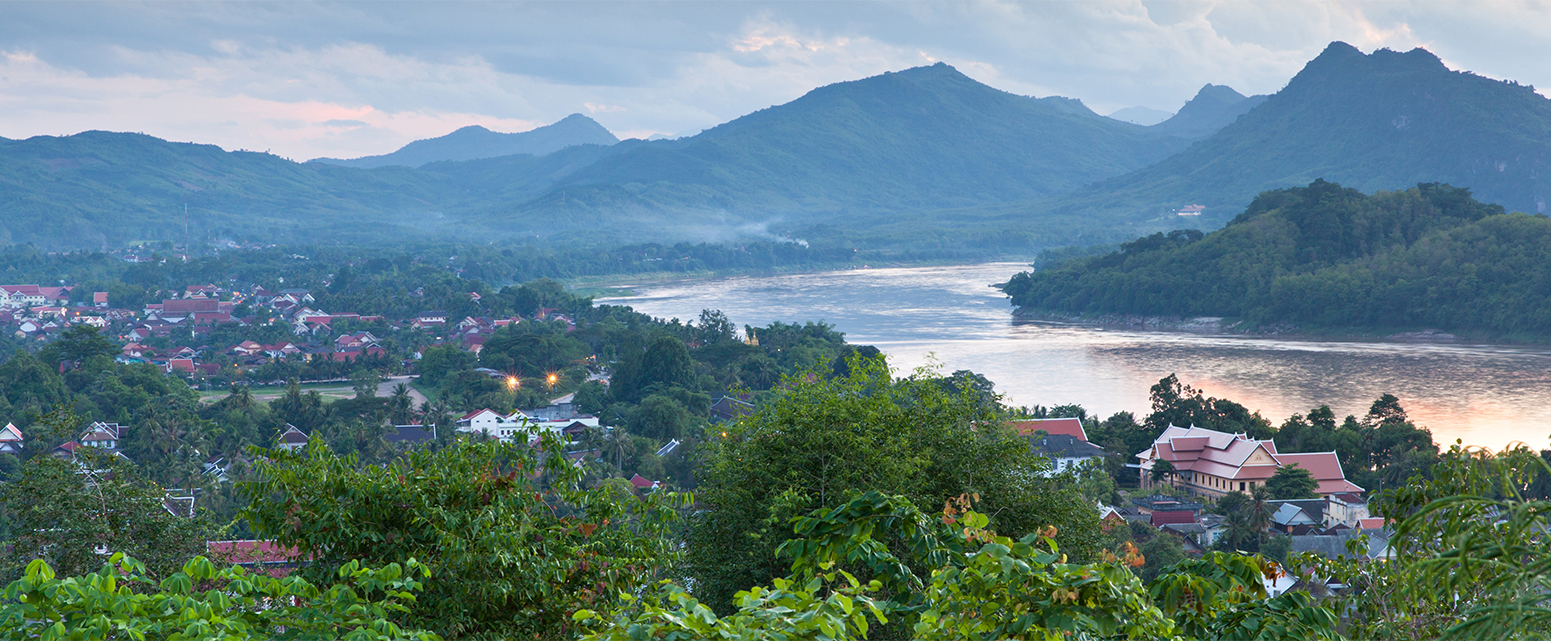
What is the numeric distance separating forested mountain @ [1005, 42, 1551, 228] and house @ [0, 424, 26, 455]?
106001mm

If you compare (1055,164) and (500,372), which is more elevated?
(1055,164)

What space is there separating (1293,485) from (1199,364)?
18059 mm

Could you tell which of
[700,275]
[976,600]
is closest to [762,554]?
[976,600]

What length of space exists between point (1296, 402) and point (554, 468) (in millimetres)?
27752

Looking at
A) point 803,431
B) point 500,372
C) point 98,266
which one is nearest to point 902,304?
point 500,372

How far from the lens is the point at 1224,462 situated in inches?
832

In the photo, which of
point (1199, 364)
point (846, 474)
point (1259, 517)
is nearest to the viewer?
point (846, 474)

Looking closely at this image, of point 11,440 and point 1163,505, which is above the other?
point 1163,505

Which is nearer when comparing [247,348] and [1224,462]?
[1224,462]

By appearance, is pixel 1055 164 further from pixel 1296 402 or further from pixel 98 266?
pixel 1296 402

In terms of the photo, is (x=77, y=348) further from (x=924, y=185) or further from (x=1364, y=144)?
(x=924, y=185)

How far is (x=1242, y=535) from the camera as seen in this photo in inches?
642

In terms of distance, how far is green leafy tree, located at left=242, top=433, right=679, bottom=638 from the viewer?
4.40 metres

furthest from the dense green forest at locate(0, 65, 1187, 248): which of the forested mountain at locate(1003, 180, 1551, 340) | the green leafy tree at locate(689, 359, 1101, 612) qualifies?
the green leafy tree at locate(689, 359, 1101, 612)
